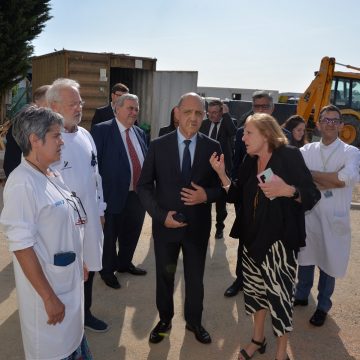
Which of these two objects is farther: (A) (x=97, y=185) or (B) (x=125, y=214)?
(B) (x=125, y=214)

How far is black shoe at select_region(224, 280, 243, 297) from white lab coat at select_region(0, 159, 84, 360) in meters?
2.15

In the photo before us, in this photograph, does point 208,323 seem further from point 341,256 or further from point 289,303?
point 341,256

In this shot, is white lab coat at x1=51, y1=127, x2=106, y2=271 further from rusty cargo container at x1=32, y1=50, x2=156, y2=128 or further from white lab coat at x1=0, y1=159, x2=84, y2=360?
rusty cargo container at x1=32, y1=50, x2=156, y2=128

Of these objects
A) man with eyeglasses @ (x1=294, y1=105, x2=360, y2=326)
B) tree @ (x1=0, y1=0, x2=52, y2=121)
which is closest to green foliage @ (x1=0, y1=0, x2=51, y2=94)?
tree @ (x1=0, y1=0, x2=52, y2=121)

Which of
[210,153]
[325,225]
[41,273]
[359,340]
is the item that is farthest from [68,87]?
[359,340]

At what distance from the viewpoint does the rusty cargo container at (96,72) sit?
973 cm

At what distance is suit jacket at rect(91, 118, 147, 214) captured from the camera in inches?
157

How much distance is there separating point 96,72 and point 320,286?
27.0ft

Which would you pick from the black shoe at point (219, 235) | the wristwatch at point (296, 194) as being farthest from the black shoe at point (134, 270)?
the wristwatch at point (296, 194)

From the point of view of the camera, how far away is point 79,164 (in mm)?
2941

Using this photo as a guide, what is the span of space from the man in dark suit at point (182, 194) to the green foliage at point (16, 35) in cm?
1464

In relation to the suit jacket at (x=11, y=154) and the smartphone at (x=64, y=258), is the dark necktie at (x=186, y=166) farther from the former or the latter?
the suit jacket at (x=11, y=154)

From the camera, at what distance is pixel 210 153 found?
3053mm

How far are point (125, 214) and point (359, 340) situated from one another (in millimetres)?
2673
